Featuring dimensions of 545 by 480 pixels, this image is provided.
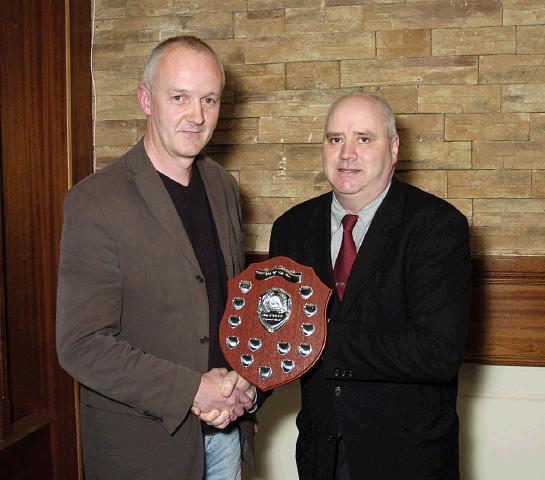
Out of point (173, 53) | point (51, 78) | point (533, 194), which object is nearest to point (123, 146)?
point (51, 78)

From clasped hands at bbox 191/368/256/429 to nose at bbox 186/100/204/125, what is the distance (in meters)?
0.72

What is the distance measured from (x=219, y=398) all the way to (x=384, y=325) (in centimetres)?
50

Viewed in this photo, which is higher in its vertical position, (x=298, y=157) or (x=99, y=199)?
(x=298, y=157)

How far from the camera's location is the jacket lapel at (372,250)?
1896 mm

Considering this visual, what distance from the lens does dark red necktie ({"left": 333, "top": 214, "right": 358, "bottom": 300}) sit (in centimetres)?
197

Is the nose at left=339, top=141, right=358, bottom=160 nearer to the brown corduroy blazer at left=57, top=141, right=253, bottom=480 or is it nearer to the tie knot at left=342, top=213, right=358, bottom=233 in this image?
the tie knot at left=342, top=213, right=358, bottom=233

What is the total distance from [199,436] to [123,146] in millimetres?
1778

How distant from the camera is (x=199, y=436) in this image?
196 centimetres

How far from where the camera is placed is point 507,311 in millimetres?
2953

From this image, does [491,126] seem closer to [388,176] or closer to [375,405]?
[388,176]

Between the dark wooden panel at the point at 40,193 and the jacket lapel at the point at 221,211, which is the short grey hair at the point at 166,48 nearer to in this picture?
the jacket lapel at the point at 221,211

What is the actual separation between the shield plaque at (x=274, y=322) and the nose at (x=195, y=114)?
46cm

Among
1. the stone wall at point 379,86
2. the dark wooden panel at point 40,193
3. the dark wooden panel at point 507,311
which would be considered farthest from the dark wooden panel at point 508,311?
the dark wooden panel at point 40,193

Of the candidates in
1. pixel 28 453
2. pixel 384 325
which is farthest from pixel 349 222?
pixel 28 453
